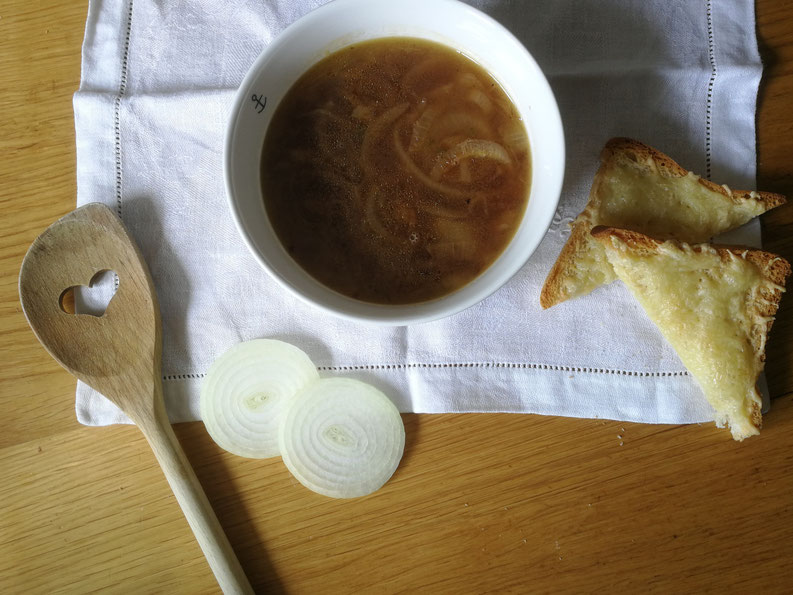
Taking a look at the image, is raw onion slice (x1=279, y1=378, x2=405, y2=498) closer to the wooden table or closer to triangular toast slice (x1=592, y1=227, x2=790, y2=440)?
the wooden table

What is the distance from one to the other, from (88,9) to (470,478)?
5.57ft

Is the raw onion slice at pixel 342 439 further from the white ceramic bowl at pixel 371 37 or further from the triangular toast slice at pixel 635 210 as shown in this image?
the triangular toast slice at pixel 635 210

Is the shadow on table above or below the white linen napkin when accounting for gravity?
below

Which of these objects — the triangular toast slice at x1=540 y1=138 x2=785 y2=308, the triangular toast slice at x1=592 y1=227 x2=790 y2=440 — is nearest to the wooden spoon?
the triangular toast slice at x1=540 y1=138 x2=785 y2=308

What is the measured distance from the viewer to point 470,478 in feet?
5.43

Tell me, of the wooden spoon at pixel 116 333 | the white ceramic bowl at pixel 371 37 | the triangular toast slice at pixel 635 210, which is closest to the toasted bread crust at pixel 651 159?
the triangular toast slice at pixel 635 210

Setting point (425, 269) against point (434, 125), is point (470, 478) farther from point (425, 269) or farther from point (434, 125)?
point (434, 125)

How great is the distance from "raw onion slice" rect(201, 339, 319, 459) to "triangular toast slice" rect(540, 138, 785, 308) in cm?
72

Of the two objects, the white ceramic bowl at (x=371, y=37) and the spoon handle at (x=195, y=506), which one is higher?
the white ceramic bowl at (x=371, y=37)

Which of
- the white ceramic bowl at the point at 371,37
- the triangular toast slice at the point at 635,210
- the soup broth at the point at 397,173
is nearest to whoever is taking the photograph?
the white ceramic bowl at the point at 371,37

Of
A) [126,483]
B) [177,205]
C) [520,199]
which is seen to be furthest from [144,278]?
[520,199]

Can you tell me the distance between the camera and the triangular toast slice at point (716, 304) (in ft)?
4.97

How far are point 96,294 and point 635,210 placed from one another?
1459 millimetres

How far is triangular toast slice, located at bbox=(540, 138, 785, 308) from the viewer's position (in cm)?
157
